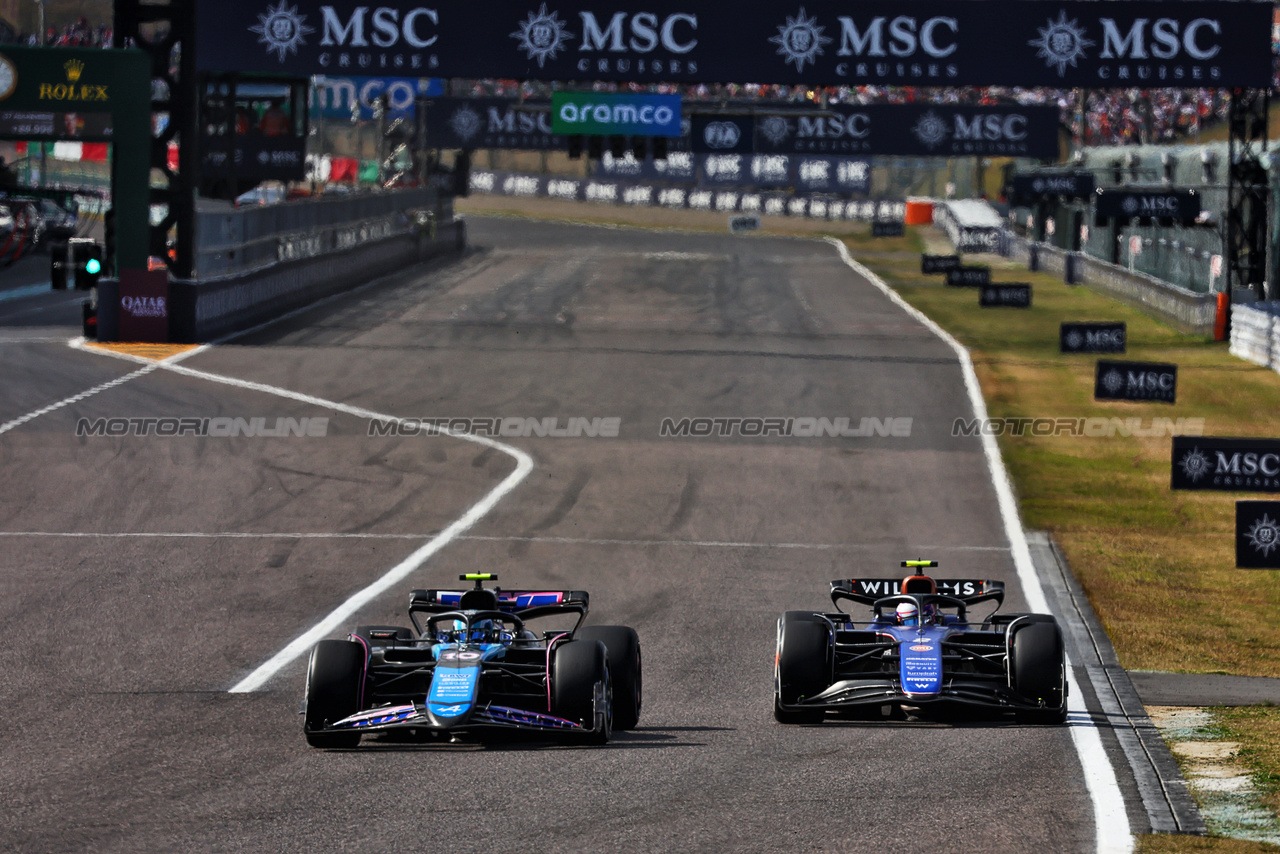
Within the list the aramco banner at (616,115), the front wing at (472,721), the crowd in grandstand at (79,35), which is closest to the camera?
the front wing at (472,721)

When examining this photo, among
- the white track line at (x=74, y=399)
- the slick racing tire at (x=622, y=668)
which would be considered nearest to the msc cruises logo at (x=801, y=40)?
the white track line at (x=74, y=399)

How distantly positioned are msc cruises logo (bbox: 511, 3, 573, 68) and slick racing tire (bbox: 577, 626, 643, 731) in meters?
28.3

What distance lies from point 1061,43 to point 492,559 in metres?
23.8

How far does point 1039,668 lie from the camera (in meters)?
11.0

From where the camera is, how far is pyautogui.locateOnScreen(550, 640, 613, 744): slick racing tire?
10.3m

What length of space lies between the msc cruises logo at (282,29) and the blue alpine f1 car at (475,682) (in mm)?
28905

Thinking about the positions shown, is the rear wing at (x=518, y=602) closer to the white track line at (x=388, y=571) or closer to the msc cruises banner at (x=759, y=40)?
the white track line at (x=388, y=571)

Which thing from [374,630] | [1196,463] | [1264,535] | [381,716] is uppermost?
[1196,463]

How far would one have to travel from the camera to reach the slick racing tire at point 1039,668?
11.0 meters

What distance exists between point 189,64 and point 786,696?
28403 millimetres

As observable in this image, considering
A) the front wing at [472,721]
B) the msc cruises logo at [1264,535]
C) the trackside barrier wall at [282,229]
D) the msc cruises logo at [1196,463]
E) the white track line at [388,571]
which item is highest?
the trackside barrier wall at [282,229]

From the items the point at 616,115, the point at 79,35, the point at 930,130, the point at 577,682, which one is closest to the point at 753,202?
the point at 930,130

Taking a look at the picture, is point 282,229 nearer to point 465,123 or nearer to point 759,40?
point 759,40

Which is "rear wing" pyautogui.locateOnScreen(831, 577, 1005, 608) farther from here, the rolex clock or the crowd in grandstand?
the crowd in grandstand
